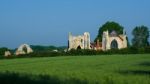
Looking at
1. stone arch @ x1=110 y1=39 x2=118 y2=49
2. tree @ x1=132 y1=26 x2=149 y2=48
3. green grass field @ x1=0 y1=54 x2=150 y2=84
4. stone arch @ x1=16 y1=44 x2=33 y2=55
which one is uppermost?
A: tree @ x1=132 y1=26 x2=149 y2=48

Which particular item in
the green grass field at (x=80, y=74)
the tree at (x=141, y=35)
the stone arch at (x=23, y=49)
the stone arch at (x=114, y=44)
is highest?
the tree at (x=141, y=35)

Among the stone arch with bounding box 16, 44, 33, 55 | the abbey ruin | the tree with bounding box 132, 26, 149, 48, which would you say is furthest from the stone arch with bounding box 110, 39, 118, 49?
the tree with bounding box 132, 26, 149, 48

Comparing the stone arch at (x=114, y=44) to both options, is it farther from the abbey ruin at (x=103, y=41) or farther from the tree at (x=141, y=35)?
the tree at (x=141, y=35)

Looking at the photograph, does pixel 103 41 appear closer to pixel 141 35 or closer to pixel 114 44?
pixel 114 44

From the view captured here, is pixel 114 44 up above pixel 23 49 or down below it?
above

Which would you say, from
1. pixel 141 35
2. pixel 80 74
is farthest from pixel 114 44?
pixel 80 74

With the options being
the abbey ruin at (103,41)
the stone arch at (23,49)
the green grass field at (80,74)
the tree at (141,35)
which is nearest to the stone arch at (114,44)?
the abbey ruin at (103,41)

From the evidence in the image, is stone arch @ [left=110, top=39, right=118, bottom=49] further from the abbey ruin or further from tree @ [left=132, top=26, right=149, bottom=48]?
tree @ [left=132, top=26, right=149, bottom=48]

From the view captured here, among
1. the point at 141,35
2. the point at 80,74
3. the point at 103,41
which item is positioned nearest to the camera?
the point at 80,74

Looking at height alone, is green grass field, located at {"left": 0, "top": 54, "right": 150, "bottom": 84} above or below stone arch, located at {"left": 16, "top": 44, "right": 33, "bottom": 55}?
below

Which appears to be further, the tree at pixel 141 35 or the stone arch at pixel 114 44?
the tree at pixel 141 35

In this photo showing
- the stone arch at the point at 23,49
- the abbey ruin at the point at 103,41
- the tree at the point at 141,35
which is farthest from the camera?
the tree at the point at 141,35

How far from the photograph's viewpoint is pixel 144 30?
136 m

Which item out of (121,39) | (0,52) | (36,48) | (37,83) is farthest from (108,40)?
(37,83)
